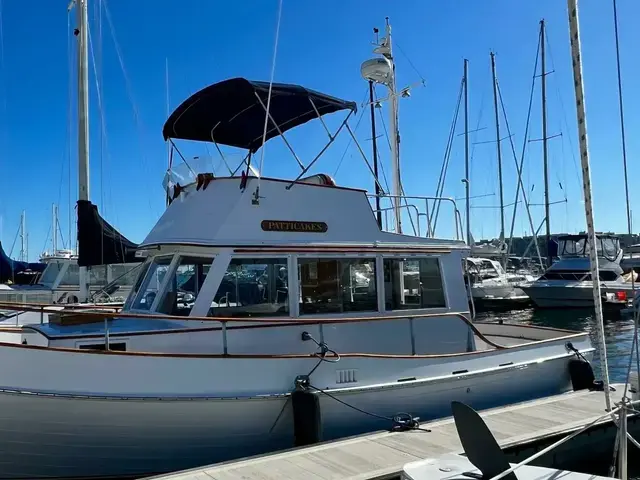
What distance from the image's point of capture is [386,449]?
5680 mm

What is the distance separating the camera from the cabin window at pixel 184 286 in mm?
6977

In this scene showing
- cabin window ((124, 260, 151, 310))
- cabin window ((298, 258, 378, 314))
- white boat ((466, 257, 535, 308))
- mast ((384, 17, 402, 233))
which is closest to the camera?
cabin window ((298, 258, 378, 314))

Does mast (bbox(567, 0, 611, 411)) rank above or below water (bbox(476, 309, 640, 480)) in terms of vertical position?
above

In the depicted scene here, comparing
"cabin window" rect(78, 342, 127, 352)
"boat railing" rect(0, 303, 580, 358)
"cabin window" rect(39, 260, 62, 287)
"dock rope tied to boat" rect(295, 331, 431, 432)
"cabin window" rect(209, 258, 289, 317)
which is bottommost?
"dock rope tied to boat" rect(295, 331, 431, 432)

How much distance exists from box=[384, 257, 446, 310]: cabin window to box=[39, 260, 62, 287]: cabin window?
15.4 meters

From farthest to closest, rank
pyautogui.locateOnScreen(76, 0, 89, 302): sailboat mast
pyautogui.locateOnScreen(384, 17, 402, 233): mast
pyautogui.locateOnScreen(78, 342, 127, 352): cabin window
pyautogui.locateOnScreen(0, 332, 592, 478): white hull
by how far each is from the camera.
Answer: pyautogui.locateOnScreen(76, 0, 89, 302): sailboat mast → pyautogui.locateOnScreen(384, 17, 402, 233): mast → pyautogui.locateOnScreen(78, 342, 127, 352): cabin window → pyautogui.locateOnScreen(0, 332, 592, 478): white hull

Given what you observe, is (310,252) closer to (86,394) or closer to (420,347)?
(420,347)

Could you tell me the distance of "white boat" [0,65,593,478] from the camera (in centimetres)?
546

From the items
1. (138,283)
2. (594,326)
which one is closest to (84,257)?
(138,283)

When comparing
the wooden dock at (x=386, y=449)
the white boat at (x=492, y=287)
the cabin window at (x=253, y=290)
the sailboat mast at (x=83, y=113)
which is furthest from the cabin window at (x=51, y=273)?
the white boat at (x=492, y=287)

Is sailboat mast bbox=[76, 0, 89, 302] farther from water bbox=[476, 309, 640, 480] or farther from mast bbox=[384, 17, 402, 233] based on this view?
water bbox=[476, 309, 640, 480]

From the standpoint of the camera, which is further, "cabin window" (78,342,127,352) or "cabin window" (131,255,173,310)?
"cabin window" (131,255,173,310)

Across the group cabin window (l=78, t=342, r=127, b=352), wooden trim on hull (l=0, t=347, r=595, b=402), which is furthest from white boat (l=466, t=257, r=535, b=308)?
cabin window (l=78, t=342, r=127, b=352)

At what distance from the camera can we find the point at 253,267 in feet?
22.9
